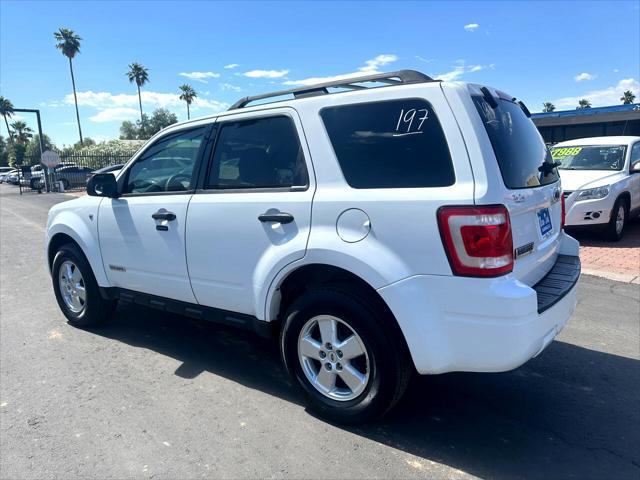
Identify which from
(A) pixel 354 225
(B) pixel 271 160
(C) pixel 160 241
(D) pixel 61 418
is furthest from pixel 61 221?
(A) pixel 354 225

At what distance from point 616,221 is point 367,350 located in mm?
7272

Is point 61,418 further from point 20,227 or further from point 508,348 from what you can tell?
point 20,227

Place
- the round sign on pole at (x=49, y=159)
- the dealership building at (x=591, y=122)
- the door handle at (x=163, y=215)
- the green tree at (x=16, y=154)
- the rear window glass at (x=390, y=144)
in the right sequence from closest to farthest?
the rear window glass at (x=390, y=144)
the door handle at (x=163, y=215)
the dealership building at (x=591, y=122)
the round sign on pole at (x=49, y=159)
the green tree at (x=16, y=154)

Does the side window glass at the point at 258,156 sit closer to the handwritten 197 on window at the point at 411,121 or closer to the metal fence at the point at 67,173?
the handwritten 197 on window at the point at 411,121

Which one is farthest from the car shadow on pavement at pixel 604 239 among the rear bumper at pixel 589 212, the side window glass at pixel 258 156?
the side window glass at pixel 258 156

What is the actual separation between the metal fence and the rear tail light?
29.7m

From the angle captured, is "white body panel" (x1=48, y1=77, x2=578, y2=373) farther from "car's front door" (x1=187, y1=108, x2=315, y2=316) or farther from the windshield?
the windshield

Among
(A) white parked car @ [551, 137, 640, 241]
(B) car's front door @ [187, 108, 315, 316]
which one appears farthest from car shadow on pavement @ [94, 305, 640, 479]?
(A) white parked car @ [551, 137, 640, 241]

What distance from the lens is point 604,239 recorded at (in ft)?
27.5

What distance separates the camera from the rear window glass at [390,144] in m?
2.54

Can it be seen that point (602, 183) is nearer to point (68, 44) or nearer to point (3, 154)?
point (68, 44)

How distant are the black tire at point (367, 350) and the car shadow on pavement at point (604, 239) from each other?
6.79 m

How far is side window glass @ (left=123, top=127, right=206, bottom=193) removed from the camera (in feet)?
12.1

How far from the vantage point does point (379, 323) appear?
2.67 meters
